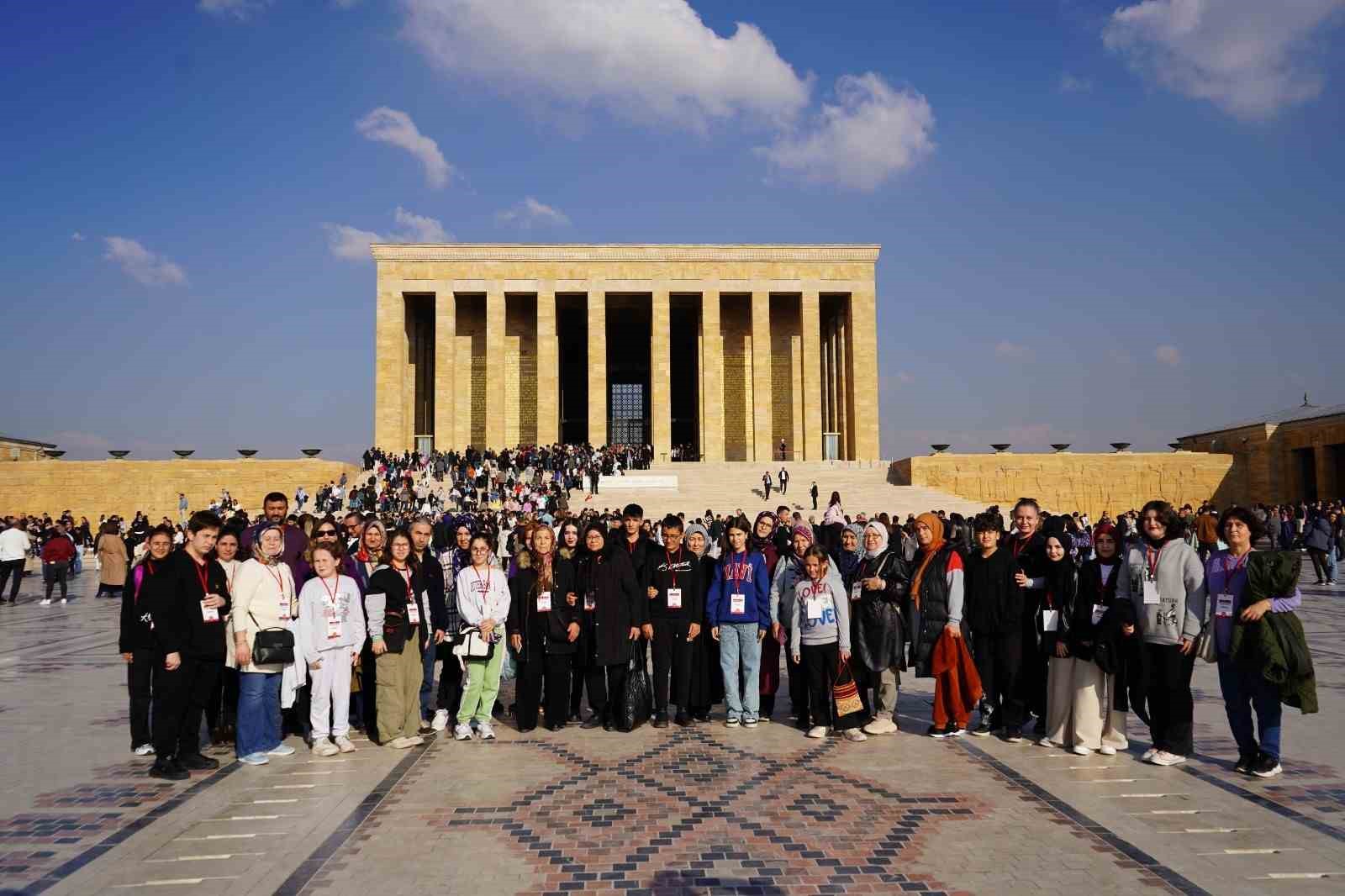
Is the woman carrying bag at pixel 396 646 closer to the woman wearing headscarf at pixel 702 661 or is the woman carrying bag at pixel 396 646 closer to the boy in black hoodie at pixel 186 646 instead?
the boy in black hoodie at pixel 186 646

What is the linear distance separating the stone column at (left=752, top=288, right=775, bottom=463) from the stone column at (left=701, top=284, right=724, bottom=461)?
1630 mm

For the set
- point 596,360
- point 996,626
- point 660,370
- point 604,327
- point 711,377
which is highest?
point 604,327

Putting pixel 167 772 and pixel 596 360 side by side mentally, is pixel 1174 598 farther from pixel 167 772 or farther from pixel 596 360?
pixel 596 360

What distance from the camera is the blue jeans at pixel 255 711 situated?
5781 millimetres

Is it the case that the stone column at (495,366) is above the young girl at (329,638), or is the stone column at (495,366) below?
above

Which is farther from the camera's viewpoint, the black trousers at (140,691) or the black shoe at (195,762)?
the black trousers at (140,691)

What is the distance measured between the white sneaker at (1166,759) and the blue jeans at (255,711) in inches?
227

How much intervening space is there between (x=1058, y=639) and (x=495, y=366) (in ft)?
115

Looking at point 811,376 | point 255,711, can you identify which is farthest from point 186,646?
point 811,376

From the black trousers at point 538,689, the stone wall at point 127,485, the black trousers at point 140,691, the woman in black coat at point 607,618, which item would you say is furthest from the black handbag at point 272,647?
the stone wall at point 127,485

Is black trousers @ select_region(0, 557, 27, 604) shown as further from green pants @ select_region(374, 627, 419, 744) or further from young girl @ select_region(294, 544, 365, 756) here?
green pants @ select_region(374, 627, 419, 744)

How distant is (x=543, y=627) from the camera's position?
6.68 m

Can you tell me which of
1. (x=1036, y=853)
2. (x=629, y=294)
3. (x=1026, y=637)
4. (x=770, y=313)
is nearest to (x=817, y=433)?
(x=770, y=313)

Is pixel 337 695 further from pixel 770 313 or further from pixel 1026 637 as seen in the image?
pixel 770 313
